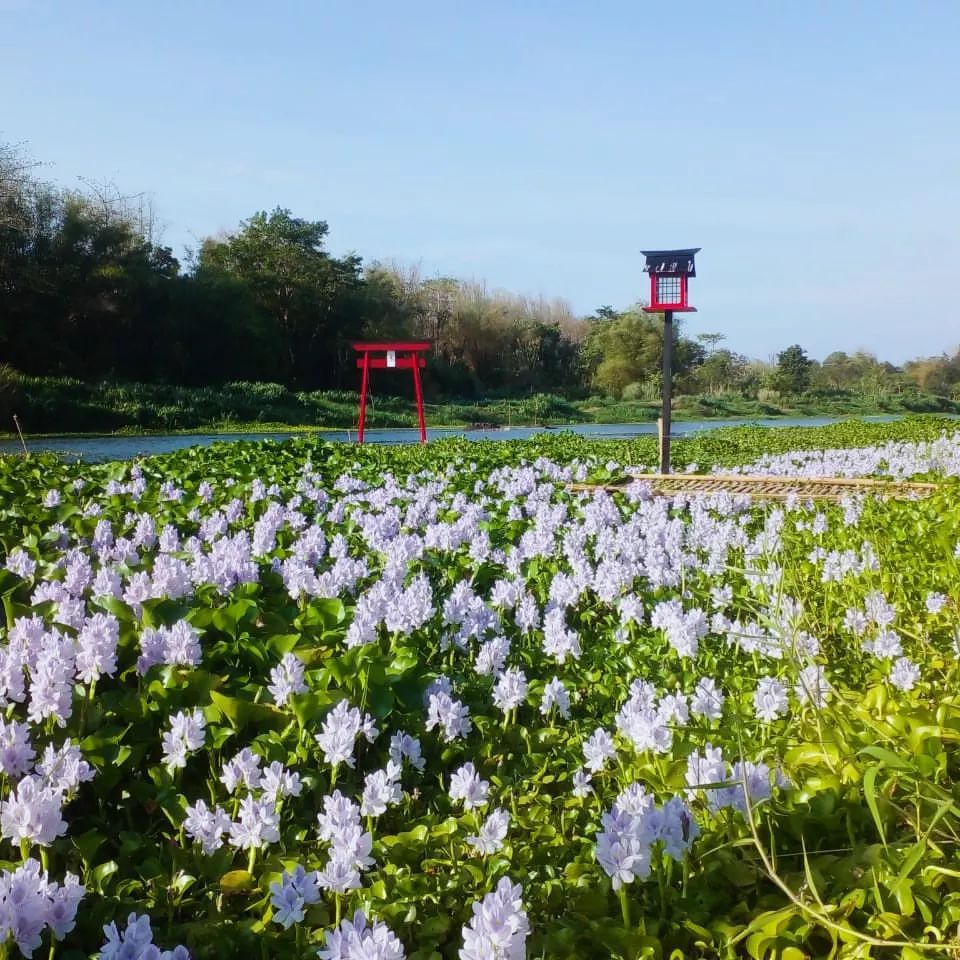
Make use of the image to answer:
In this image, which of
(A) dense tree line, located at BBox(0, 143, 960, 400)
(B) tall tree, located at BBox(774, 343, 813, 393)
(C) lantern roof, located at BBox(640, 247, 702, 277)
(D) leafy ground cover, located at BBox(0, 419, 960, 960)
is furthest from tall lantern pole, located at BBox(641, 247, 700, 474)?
(B) tall tree, located at BBox(774, 343, 813, 393)

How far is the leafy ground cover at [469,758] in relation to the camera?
4.78ft

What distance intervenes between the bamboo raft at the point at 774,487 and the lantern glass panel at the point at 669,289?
236cm

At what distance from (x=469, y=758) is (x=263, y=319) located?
32.1 metres

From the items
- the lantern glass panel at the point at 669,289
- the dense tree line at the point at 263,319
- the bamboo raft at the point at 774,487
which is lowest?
the bamboo raft at the point at 774,487

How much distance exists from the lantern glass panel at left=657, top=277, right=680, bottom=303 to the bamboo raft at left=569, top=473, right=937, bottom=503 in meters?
2.36

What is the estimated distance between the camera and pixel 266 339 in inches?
1280

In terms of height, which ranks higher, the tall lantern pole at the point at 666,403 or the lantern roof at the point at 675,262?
the lantern roof at the point at 675,262

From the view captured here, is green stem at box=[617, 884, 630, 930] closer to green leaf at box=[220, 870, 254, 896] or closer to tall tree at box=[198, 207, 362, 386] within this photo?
green leaf at box=[220, 870, 254, 896]

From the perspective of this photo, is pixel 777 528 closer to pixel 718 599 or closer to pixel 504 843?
pixel 718 599

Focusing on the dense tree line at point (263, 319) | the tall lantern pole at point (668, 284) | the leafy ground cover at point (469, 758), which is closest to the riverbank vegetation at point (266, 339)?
the dense tree line at point (263, 319)

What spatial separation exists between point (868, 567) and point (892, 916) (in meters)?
2.53

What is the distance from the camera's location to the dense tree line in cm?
2556

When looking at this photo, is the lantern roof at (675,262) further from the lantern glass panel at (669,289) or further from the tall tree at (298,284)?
the tall tree at (298,284)

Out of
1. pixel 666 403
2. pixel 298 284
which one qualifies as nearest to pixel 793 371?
pixel 298 284
